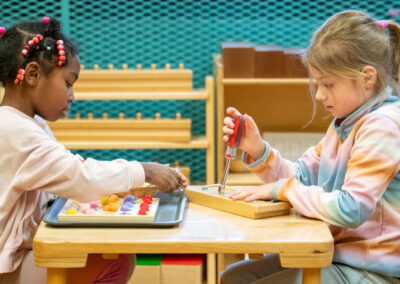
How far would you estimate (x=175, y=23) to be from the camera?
2.85 meters

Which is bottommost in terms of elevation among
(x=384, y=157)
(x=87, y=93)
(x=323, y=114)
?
(x=323, y=114)

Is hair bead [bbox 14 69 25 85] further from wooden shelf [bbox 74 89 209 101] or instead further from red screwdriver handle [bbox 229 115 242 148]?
wooden shelf [bbox 74 89 209 101]

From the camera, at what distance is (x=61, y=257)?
45.6 inches

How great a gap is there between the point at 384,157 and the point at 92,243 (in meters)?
0.66

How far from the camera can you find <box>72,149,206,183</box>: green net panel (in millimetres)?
2932

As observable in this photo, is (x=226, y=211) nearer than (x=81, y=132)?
Yes

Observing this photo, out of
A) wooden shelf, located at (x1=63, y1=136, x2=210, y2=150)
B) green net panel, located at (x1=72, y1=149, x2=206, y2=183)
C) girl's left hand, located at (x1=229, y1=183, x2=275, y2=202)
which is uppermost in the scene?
girl's left hand, located at (x1=229, y1=183, x2=275, y2=202)

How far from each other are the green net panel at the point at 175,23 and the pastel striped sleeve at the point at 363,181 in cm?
163

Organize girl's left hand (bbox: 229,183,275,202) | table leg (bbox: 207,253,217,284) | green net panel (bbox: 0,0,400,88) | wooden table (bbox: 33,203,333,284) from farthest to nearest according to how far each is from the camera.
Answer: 1. green net panel (bbox: 0,0,400,88)
2. table leg (bbox: 207,253,217,284)
3. girl's left hand (bbox: 229,183,275,202)
4. wooden table (bbox: 33,203,333,284)

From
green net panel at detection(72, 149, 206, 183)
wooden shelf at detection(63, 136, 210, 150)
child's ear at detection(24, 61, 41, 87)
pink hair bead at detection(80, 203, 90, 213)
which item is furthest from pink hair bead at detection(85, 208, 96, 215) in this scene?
green net panel at detection(72, 149, 206, 183)

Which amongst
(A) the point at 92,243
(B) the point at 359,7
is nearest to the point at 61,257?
(A) the point at 92,243

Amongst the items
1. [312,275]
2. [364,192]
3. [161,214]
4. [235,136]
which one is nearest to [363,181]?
[364,192]

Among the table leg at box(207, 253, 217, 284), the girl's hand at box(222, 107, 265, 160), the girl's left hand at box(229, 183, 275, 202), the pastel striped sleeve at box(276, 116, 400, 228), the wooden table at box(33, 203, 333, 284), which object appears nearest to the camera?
the wooden table at box(33, 203, 333, 284)

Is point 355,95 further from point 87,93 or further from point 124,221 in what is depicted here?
point 87,93
